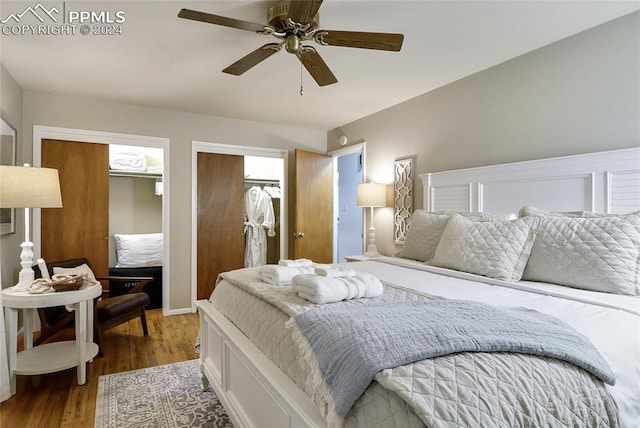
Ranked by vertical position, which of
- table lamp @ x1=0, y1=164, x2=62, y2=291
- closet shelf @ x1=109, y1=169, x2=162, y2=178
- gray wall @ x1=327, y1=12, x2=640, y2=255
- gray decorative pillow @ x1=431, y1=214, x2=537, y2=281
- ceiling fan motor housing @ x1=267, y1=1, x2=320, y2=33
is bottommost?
gray decorative pillow @ x1=431, y1=214, x2=537, y2=281

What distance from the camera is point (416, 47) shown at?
2.52 meters

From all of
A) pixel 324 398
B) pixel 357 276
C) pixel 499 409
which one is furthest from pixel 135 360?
pixel 499 409

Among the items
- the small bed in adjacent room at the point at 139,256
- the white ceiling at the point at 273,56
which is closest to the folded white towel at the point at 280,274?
the white ceiling at the point at 273,56

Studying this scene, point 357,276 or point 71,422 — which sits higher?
point 357,276

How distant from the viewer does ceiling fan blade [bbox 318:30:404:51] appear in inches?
74.5

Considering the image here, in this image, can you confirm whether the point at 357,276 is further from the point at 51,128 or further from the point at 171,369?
the point at 51,128

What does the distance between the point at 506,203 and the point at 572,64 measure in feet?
3.39

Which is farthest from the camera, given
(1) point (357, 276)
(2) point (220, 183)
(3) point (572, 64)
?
(2) point (220, 183)

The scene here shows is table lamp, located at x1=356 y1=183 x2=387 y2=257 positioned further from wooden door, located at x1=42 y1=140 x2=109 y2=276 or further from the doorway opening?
wooden door, located at x1=42 y1=140 x2=109 y2=276

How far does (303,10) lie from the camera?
170cm

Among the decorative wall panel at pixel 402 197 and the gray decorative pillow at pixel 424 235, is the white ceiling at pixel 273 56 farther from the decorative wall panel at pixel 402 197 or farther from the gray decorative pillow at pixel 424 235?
the gray decorative pillow at pixel 424 235

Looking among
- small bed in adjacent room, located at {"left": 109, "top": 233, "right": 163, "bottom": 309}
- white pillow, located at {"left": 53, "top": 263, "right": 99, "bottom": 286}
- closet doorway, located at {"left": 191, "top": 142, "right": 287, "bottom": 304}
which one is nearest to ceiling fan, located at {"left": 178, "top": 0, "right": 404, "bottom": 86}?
white pillow, located at {"left": 53, "top": 263, "right": 99, "bottom": 286}

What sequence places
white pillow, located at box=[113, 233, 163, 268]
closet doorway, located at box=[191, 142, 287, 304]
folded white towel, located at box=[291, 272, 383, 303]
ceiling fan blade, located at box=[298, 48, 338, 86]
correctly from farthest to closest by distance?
white pillow, located at box=[113, 233, 163, 268], closet doorway, located at box=[191, 142, 287, 304], ceiling fan blade, located at box=[298, 48, 338, 86], folded white towel, located at box=[291, 272, 383, 303]

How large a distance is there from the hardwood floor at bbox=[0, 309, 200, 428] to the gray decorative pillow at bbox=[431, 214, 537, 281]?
2242mm
